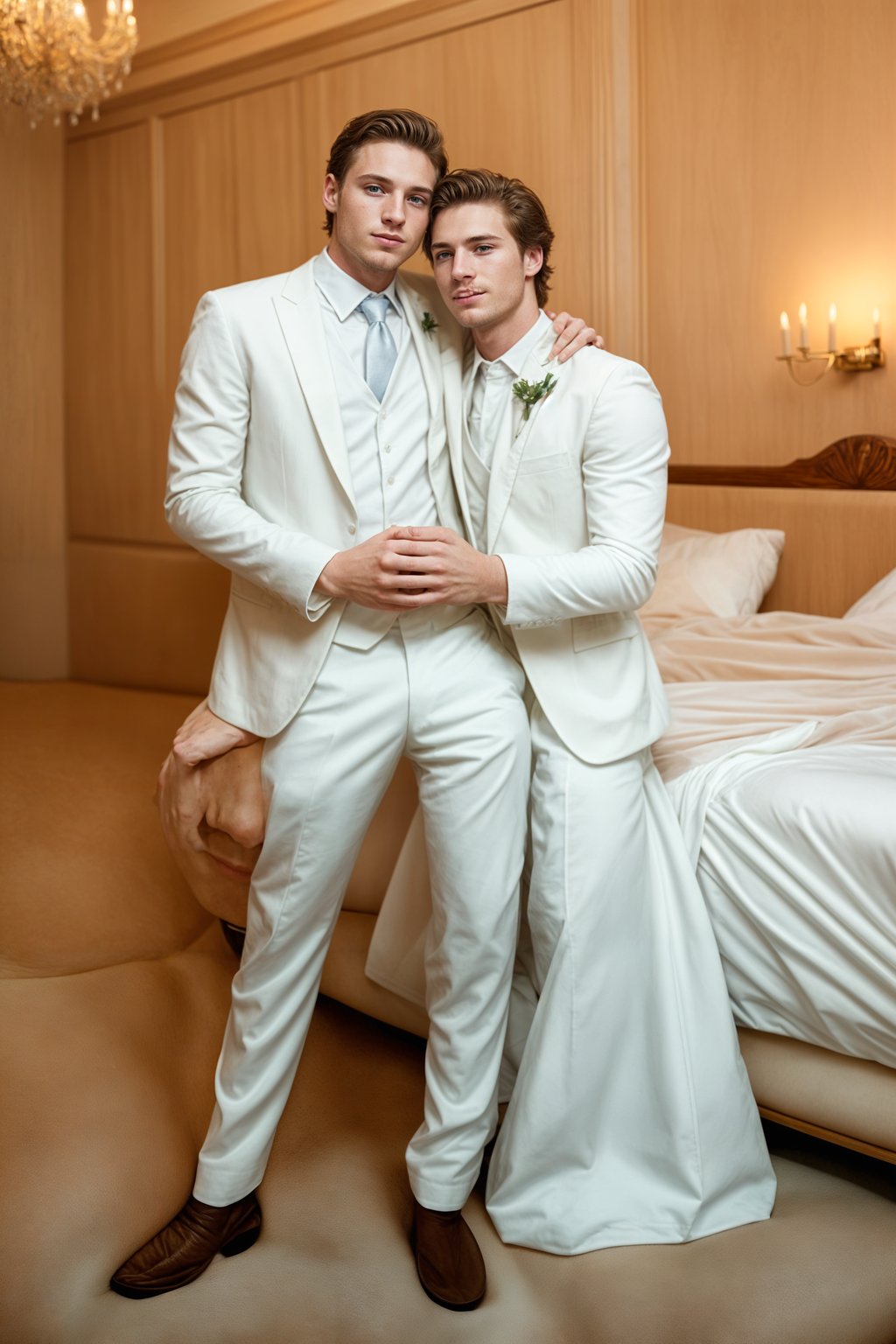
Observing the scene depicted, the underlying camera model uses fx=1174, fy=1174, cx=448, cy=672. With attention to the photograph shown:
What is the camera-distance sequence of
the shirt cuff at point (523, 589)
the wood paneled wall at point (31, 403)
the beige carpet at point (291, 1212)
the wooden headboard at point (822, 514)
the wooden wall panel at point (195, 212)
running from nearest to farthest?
1. the beige carpet at point (291, 1212)
2. the shirt cuff at point (523, 589)
3. the wooden headboard at point (822, 514)
4. the wooden wall panel at point (195, 212)
5. the wood paneled wall at point (31, 403)

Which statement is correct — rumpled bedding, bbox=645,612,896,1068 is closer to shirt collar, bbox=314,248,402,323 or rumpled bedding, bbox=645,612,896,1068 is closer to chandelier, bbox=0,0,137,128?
shirt collar, bbox=314,248,402,323

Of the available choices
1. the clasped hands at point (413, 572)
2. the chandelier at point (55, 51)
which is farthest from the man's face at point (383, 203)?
the chandelier at point (55, 51)

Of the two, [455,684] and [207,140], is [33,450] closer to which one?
[207,140]

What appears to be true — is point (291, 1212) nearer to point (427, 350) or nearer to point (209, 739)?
point (209, 739)

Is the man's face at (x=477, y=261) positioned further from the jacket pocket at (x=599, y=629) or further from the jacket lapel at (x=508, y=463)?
the jacket pocket at (x=599, y=629)

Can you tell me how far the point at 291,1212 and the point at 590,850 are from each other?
886 mm

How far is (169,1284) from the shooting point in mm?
1997

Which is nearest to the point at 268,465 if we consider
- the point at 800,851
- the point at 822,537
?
the point at 800,851

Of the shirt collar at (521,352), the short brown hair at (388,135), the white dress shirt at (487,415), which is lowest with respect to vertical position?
the white dress shirt at (487,415)

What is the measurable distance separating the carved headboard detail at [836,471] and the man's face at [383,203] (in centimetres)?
209

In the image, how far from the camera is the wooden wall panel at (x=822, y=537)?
3729 millimetres

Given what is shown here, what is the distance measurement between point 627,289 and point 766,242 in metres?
0.52

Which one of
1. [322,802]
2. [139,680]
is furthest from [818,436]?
[139,680]

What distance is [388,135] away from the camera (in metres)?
2.10
